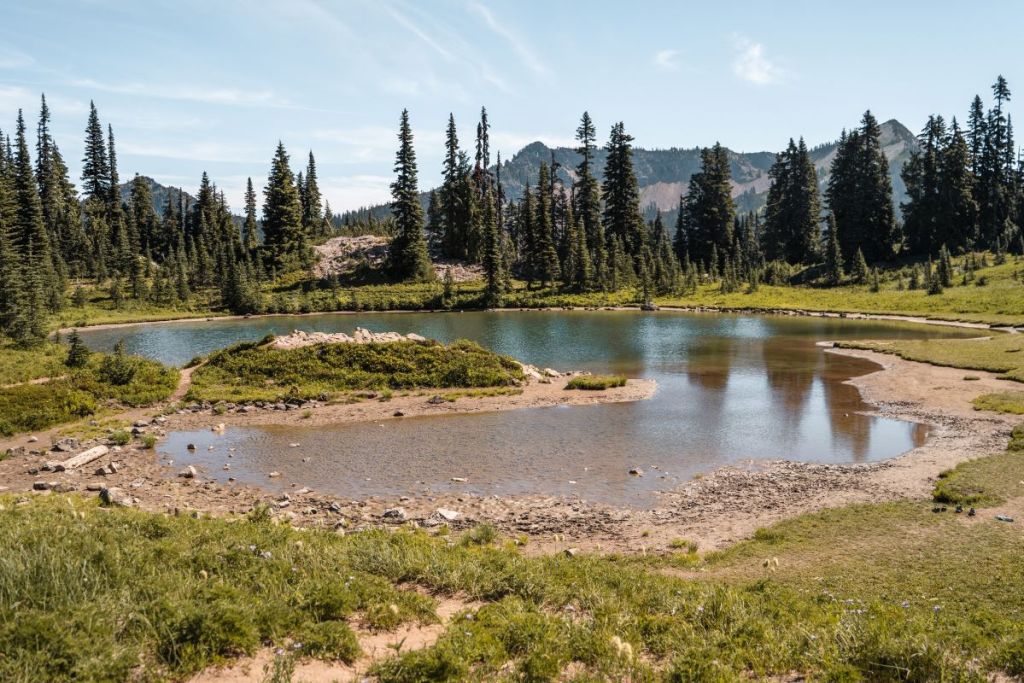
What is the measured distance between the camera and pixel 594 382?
35.0 metres

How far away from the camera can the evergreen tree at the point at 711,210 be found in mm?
118438

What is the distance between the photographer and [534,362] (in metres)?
44.8

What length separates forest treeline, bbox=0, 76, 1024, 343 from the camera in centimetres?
9500

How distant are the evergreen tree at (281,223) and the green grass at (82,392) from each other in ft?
244

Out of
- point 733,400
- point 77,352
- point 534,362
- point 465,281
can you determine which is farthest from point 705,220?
point 77,352

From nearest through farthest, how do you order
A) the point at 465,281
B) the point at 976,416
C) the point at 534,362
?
the point at 976,416 < the point at 534,362 < the point at 465,281

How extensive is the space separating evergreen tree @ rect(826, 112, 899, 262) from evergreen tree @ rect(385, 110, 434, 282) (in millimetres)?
72838

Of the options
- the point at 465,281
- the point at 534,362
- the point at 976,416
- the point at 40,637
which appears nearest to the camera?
the point at 40,637

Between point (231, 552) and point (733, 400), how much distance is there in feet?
92.8

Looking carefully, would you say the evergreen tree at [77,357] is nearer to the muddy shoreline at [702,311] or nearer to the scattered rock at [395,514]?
the scattered rock at [395,514]

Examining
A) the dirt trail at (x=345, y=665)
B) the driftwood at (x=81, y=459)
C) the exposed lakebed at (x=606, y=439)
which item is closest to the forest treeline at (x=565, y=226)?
the exposed lakebed at (x=606, y=439)

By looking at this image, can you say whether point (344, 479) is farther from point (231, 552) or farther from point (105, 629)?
point (105, 629)

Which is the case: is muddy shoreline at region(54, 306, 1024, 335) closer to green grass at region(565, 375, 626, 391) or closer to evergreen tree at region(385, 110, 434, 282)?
evergreen tree at region(385, 110, 434, 282)

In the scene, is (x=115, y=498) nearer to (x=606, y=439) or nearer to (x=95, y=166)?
(x=606, y=439)
